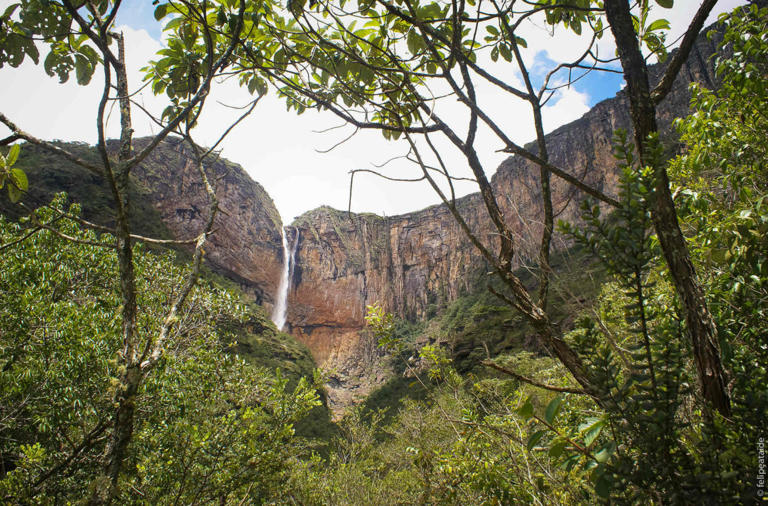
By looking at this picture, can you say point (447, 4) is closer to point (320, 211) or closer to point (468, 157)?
point (468, 157)

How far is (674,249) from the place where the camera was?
80cm

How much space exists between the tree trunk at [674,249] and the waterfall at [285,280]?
52055 mm

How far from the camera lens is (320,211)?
57.0 metres

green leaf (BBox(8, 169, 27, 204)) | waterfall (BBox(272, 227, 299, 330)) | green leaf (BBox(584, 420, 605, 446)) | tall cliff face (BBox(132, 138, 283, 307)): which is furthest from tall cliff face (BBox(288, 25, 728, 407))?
green leaf (BBox(584, 420, 605, 446))

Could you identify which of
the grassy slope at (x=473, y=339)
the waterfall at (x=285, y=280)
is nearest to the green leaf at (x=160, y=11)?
the grassy slope at (x=473, y=339)

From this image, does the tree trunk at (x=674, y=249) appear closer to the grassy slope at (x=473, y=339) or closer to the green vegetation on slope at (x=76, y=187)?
the grassy slope at (x=473, y=339)

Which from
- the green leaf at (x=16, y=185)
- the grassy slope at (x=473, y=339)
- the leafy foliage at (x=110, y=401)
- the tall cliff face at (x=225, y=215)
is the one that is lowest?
the grassy slope at (x=473, y=339)

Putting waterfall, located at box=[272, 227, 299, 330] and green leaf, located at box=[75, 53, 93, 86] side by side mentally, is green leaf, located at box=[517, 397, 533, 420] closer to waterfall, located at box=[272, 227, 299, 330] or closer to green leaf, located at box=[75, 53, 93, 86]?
green leaf, located at box=[75, 53, 93, 86]

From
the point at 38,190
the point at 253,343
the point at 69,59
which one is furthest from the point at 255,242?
the point at 69,59

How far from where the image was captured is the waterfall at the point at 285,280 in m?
50.4

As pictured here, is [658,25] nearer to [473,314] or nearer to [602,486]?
[602,486]

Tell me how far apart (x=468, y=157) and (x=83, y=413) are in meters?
5.51

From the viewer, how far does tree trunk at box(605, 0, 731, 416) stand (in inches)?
29.1

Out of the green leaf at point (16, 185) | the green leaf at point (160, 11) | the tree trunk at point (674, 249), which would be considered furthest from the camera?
the green leaf at point (160, 11)
